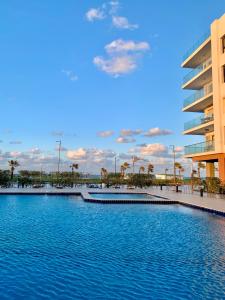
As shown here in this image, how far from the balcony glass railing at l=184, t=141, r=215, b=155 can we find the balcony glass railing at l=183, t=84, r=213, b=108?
4.17 metres

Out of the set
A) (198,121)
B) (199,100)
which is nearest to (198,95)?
(199,100)

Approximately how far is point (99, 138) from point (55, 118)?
10.8 metres

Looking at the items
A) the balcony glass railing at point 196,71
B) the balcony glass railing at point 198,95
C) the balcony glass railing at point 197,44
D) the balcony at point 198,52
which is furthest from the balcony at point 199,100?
the balcony glass railing at point 197,44

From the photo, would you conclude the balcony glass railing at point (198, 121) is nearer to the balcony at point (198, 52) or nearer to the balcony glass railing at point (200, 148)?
the balcony glass railing at point (200, 148)

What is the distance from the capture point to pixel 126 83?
26641 millimetres

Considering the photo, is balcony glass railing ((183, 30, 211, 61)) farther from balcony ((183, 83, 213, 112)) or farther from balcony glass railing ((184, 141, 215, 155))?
→ balcony glass railing ((184, 141, 215, 155))

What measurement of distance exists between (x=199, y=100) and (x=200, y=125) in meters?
2.15

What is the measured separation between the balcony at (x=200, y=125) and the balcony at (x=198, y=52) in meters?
5.21

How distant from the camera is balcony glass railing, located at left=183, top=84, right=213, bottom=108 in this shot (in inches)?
1003

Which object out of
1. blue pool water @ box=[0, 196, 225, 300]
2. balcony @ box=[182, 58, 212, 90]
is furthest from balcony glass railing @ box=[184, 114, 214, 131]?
blue pool water @ box=[0, 196, 225, 300]

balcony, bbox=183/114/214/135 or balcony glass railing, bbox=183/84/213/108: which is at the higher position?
balcony glass railing, bbox=183/84/213/108

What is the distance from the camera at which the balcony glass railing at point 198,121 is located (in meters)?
24.6

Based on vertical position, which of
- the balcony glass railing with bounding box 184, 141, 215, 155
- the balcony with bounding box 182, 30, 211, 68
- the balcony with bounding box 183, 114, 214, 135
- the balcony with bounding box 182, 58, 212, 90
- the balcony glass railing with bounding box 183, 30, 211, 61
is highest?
the balcony glass railing with bounding box 183, 30, 211, 61

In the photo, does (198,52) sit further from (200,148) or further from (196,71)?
(200,148)
